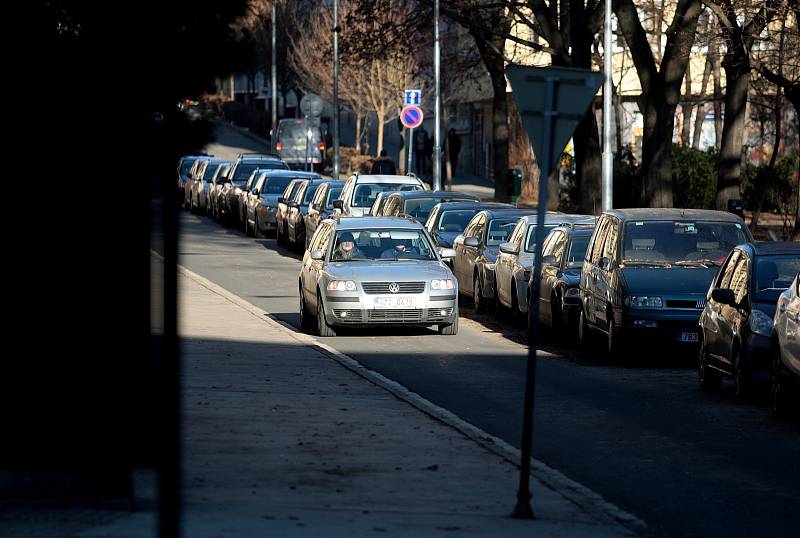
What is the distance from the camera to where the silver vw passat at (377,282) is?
2105 cm

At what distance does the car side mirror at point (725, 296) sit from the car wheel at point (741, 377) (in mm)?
451

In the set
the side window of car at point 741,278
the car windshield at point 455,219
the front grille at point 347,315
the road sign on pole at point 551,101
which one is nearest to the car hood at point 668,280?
the side window of car at point 741,278

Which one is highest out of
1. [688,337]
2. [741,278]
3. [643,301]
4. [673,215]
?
[673,215]

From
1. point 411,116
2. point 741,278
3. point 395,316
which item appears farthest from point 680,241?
point 411,116

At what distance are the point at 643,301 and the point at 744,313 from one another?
9.98 ft

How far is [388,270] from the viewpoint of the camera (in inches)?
844

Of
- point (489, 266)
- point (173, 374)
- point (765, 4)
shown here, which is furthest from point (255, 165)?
point (173, 374)

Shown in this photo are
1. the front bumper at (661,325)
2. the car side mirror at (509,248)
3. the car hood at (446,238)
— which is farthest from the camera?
the car hood at (446,238)

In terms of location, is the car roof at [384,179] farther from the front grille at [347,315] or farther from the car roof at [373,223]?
the front grille at [347,315]

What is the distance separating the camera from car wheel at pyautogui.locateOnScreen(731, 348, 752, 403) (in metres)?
15.3

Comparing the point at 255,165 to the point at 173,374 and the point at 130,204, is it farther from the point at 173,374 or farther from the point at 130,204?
the point at 173,374

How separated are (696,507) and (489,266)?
14.9 metres

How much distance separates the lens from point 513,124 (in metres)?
61.3

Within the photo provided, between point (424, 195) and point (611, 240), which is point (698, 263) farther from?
point (424, 195)
